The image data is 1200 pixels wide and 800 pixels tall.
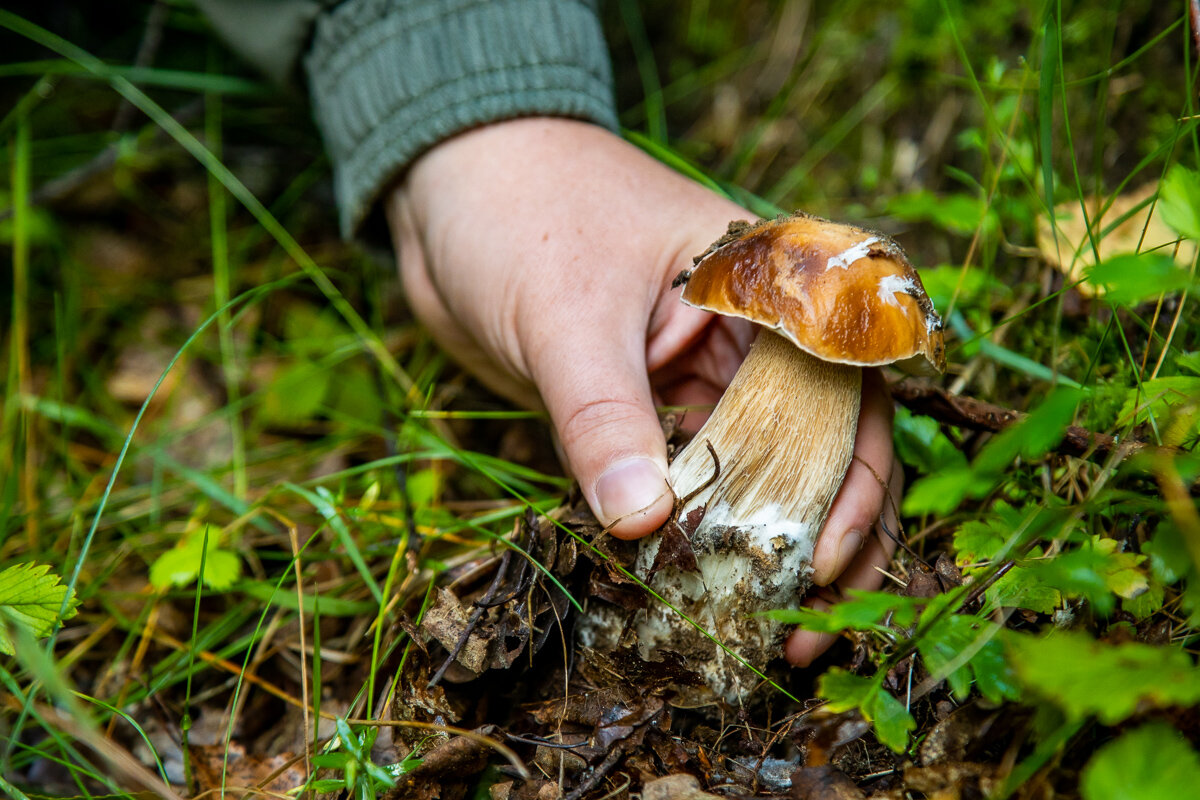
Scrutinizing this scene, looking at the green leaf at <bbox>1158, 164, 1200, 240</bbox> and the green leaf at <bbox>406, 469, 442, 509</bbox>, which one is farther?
the green leaf at <bbox>406, 469, 442, 509</bbox>

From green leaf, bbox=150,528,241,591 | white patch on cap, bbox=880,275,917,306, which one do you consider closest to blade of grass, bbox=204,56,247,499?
green leaf, bbox=150,528,241,591

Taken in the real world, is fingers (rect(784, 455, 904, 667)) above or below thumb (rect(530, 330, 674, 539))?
below

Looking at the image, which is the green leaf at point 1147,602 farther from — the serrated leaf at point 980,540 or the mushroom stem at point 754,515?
the mushroom stem at point 754,515

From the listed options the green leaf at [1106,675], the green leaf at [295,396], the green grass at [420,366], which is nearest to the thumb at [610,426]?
the green grass at [420,366]

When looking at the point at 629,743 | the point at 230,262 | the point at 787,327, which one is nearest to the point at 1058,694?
the point at 787,327

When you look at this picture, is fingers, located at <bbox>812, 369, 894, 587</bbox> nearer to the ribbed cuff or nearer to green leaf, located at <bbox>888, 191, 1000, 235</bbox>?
green leaf, located at <bbox>888, 191, 1000, 235</bbox>
